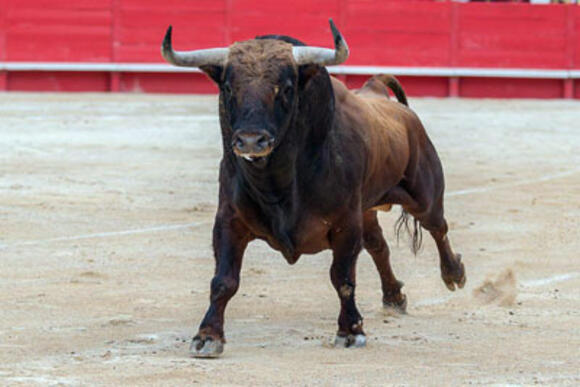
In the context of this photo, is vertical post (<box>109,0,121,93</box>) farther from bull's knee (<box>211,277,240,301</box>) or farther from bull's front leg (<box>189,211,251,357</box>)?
bull's knee (<box>211,277,240,301</box>)

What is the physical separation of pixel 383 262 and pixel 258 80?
58.2 inches

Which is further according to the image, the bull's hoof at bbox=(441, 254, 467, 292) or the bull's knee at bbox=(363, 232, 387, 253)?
the bull's hoof at bbox=(441, 254, 467, 292)

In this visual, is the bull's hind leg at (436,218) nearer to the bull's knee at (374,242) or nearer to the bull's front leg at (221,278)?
the bull's knee at (374,242)

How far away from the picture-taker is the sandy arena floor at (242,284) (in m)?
3.76

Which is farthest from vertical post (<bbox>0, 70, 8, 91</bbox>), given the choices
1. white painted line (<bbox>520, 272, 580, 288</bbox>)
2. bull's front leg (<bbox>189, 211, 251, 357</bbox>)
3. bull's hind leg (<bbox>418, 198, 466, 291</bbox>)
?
bull's front leg (<bbox>189, 211, 251, 357</bbox>)

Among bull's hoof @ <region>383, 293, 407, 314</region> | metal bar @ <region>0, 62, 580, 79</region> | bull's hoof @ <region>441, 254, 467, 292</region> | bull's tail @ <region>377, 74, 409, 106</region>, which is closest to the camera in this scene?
bull's hoof @ <region>383, 293, 407, 314</region>

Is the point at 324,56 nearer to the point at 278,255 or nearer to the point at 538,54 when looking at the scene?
the point at 278,255

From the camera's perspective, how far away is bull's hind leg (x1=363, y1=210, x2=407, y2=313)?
499cm

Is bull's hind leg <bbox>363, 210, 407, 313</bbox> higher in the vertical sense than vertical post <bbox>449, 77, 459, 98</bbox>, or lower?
higher

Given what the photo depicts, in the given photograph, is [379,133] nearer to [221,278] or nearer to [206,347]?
[221,278]

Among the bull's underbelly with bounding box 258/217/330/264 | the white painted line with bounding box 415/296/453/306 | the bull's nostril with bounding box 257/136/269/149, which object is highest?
the bull's nostril with bounding box 257/136/269/149

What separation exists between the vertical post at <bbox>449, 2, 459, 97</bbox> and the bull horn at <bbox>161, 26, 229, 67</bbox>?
461 inches

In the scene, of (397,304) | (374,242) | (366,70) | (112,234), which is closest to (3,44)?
(366,70)

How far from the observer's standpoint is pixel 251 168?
4055 mm
